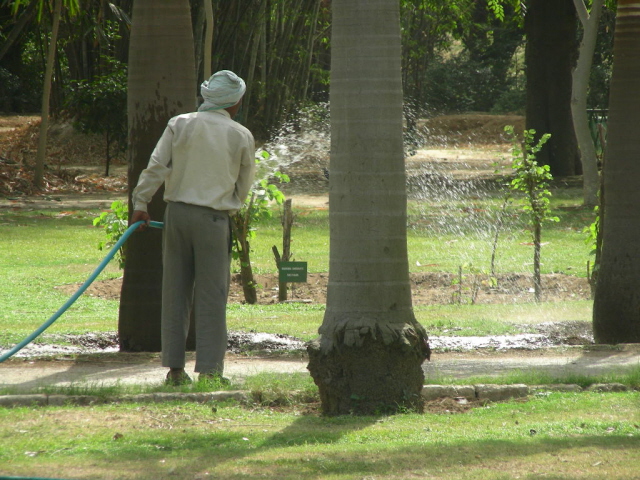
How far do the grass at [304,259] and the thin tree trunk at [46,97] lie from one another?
8.96 feet

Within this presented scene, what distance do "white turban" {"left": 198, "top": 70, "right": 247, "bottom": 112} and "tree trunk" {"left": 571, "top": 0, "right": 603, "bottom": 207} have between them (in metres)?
12.3

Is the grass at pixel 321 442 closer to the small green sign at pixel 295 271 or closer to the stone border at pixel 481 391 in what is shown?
the stone border at pixel 481 391

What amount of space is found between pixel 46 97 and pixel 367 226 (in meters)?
18.5

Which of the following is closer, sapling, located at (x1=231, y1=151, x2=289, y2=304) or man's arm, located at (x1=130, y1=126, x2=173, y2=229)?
man's arm, located at (x1=130, y1=126, x2=173, y2=229)

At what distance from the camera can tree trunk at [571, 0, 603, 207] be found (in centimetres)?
1763

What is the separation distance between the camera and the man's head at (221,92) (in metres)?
6.11

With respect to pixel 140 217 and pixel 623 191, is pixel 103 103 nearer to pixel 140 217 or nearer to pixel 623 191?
pixel 623 191

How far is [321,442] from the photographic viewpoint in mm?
4883

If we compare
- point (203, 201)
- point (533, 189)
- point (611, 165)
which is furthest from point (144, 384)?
point (533, 189)

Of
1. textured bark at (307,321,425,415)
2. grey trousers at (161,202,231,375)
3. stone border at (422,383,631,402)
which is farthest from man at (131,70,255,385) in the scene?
stone border at (422,383,631,402)

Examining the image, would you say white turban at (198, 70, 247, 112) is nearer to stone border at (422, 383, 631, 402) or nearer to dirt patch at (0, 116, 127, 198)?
stone border at (422, 383, 631, 402)

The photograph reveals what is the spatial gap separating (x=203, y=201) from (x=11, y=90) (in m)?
34.2

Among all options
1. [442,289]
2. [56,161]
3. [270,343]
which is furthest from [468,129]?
[270,343]

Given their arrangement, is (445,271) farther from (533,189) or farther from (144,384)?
(144,384)
